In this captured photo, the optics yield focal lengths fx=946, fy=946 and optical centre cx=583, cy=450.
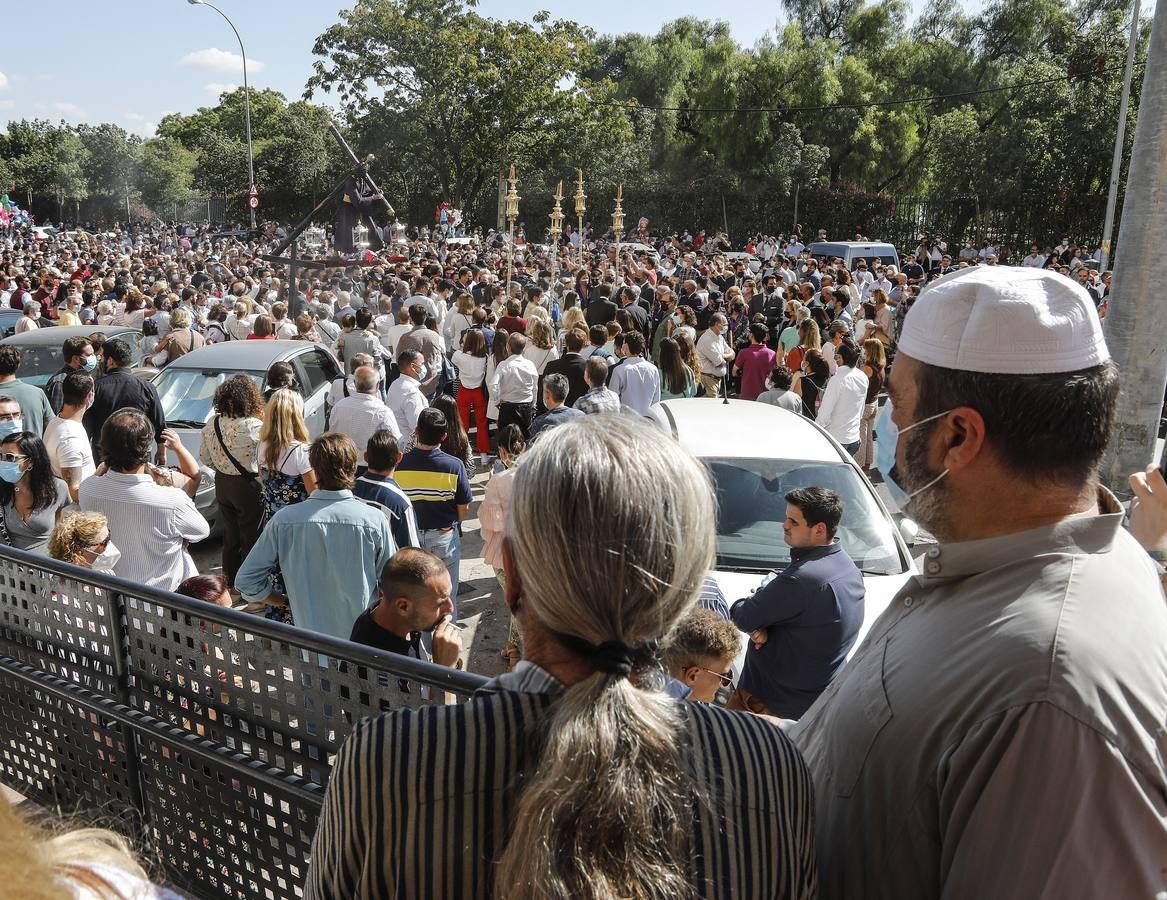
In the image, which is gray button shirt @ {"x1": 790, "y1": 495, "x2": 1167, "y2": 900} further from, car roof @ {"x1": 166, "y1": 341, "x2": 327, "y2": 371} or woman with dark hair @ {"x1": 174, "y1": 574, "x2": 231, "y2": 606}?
car roof @ {"x1": 166, "y1": 341, "x2": 327, "y2": 371}

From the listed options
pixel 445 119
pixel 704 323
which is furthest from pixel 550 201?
pixel 704 323

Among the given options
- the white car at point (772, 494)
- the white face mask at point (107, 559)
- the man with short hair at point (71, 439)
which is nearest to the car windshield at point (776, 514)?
the white car at point (772, 494)

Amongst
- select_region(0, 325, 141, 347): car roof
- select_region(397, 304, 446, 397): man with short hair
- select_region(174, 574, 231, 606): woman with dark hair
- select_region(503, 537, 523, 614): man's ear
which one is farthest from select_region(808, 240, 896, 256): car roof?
select_region(503, 537, 523, 614): man's ear

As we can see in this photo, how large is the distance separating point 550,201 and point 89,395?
43.6m

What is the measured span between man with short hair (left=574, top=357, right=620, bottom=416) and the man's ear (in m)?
4.77

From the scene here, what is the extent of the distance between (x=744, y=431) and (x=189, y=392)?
5458 millimetres

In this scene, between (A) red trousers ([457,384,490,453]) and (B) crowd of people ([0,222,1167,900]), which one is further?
(A) red trousers ([457,384,490,453])

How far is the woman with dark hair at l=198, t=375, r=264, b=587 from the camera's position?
618 centimetres

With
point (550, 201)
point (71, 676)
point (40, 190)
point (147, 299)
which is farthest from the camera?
point (40, 190)

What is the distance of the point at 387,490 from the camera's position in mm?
4805

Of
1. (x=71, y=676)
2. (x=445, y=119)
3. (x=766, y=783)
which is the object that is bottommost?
(x=71, y=676)

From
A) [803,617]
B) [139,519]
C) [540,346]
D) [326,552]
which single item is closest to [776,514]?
[803,617]

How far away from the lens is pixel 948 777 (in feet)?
4.38

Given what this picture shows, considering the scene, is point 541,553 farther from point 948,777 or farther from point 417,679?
point 417,679
